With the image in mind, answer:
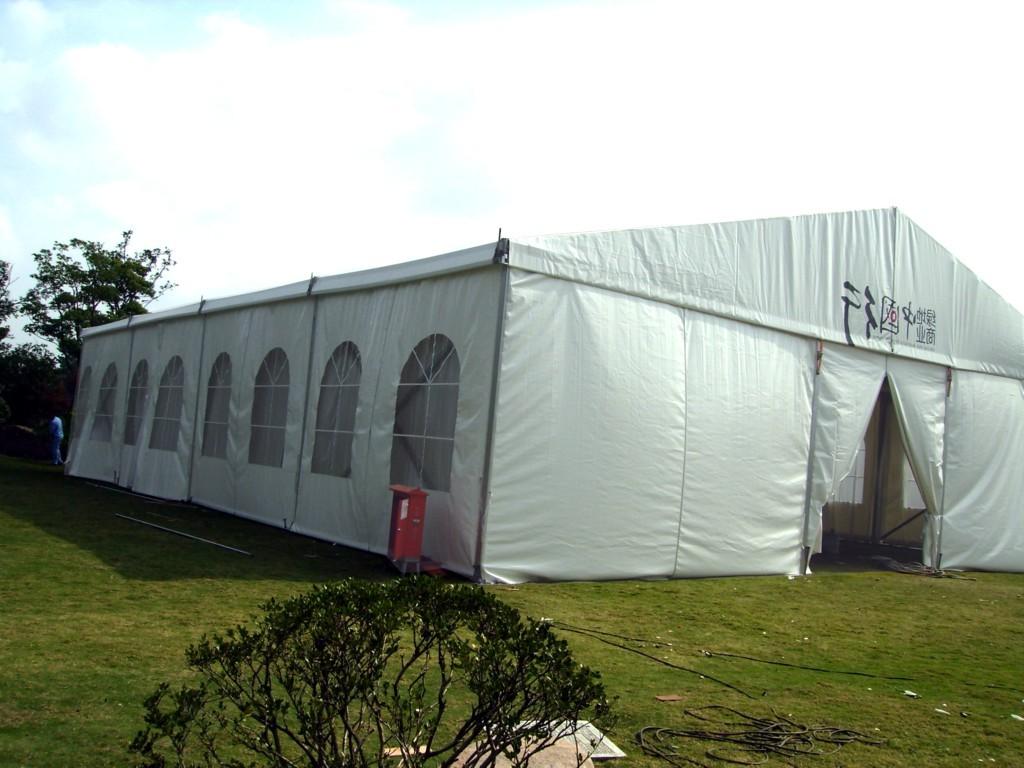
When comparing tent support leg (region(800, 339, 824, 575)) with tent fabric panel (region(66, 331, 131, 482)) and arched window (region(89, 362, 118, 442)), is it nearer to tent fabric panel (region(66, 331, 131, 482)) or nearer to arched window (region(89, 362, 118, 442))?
tent fabric panel (region(66, 331, 131, 482))

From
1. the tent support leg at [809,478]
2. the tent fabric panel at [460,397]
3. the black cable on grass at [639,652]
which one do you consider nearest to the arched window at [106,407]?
the tent fabric panel at [460,397]

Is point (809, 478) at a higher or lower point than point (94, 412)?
lower

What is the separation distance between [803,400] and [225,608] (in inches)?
289

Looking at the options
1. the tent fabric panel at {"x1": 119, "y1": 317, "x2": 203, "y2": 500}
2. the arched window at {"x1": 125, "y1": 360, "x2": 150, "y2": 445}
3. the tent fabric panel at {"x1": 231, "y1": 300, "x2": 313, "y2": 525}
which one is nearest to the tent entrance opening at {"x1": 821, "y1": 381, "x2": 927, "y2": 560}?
the tent fabric panel at {"x1": 231, "y1": 300, "x2": 313, "y2": 525}

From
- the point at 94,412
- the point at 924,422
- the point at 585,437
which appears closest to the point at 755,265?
the point at 585,437

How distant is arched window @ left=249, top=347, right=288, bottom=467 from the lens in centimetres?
1249

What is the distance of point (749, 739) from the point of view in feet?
15.5

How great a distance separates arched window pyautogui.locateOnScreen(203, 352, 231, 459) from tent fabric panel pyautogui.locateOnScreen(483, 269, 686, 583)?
649cm

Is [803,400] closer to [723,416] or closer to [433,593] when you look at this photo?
[723,416]

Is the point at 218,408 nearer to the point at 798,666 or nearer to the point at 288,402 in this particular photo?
the point at 288,402

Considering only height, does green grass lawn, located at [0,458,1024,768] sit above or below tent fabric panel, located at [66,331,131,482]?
below

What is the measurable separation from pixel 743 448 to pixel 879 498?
21.3 feet

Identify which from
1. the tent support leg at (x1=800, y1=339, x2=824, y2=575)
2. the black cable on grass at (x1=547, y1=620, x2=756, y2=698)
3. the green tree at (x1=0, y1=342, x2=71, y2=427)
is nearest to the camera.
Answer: the black cable on grass at (x1=547, y1=620, x2=756, y2=698)

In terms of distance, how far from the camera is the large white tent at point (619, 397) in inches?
353
